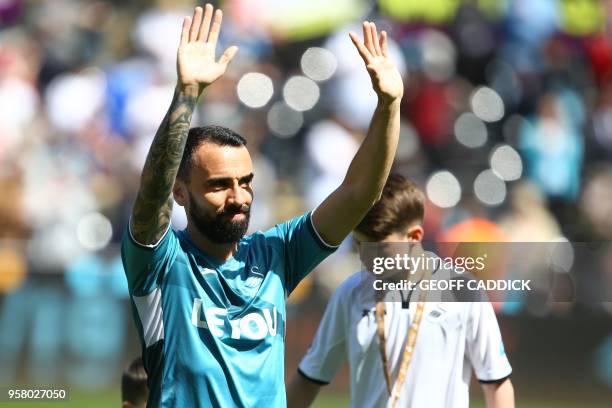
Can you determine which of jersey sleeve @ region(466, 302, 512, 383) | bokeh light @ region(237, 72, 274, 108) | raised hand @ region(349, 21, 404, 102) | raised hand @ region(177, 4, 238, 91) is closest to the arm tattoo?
raised hand @ region(177, 4, 238, 91)

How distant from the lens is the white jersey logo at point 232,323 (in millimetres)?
3789

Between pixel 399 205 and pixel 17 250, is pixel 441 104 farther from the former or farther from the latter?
pixel 399 205

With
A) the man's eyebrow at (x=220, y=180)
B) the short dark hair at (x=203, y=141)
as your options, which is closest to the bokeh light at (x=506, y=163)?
the short dark hair at (x=203, y=141)

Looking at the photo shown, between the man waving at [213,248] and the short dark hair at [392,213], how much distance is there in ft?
2.73

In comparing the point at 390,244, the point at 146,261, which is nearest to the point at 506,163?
the point at 390,244

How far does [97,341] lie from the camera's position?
824 cm

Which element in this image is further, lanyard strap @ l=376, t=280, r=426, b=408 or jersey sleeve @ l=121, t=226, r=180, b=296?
lanyard strap @ l=376, t=280, r=426, b=408

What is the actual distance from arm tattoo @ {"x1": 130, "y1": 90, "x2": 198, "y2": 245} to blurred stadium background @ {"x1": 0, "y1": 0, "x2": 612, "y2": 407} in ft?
16.7

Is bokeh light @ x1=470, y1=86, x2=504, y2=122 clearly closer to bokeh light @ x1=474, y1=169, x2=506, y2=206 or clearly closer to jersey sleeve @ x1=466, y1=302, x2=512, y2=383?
bokeh light @ x1=474, y1=169, x2=506, y2=206

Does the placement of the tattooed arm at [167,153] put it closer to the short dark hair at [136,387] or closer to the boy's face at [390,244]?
the boy's face at [390,244]

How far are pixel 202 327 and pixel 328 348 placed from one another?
146 centimetres

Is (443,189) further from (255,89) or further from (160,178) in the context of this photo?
(160,178)

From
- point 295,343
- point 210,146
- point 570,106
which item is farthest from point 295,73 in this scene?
point 210,146

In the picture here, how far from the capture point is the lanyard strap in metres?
4.76
